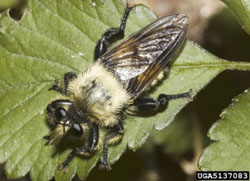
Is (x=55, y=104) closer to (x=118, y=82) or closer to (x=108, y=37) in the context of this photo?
(x=118, y=82)

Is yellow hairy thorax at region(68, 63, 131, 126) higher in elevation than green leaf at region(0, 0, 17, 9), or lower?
lower

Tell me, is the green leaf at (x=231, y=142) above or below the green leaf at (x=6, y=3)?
below

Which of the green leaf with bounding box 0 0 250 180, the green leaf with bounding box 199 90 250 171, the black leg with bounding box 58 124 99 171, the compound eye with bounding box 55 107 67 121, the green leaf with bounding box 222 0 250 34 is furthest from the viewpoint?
the green leaf with bounding box 0 0 250 180

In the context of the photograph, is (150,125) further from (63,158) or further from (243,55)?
(243,55)

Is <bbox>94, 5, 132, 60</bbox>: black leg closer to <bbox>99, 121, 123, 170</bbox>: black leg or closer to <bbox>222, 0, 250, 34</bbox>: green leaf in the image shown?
<bbox>99, 121, 123, 170</bbox>: black leg

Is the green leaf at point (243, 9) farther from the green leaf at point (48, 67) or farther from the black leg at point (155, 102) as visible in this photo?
the black leg at point (155, 102)

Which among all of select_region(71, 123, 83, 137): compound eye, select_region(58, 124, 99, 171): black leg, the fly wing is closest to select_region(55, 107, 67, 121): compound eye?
select_region(71, 123, 83, 137): compound eye

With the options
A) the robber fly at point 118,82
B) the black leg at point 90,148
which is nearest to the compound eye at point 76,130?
the robber fly at point 118,82
